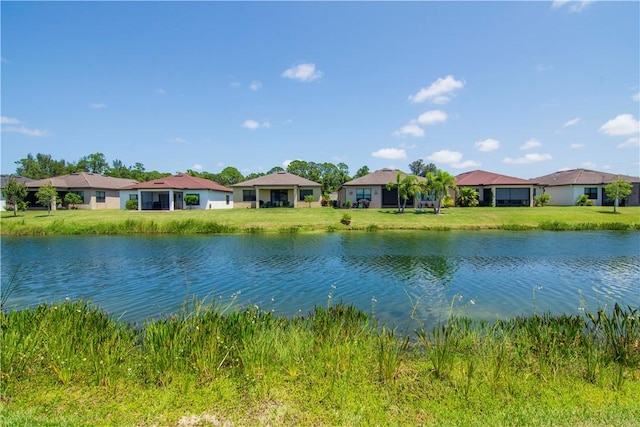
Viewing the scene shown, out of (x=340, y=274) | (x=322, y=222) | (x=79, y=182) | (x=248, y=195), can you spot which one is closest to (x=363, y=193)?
(x=322, y=222)

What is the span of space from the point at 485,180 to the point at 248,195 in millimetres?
31170

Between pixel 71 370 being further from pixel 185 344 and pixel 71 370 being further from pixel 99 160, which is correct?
pixel 99 160

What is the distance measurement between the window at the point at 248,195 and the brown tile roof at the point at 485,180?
27204 mm

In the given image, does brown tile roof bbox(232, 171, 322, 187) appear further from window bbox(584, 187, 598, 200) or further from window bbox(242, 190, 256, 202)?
window bbox(584, 187, 598, 200)

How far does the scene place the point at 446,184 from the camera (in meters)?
37.2

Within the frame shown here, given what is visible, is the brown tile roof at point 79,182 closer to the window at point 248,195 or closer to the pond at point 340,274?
the window at point 248,195

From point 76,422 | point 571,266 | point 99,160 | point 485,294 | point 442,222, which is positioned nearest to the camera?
point 76,422

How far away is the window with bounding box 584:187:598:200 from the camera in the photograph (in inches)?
1824

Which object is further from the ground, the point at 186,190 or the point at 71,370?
the point at 186,190

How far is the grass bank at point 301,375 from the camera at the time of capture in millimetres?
4590

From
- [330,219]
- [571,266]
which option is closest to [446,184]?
[330,219]

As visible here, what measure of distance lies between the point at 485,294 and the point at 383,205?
33890 mm

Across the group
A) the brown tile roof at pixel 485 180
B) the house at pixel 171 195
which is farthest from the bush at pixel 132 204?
the brown tile roof at pixel 485 180

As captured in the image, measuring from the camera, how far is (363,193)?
150 ft
